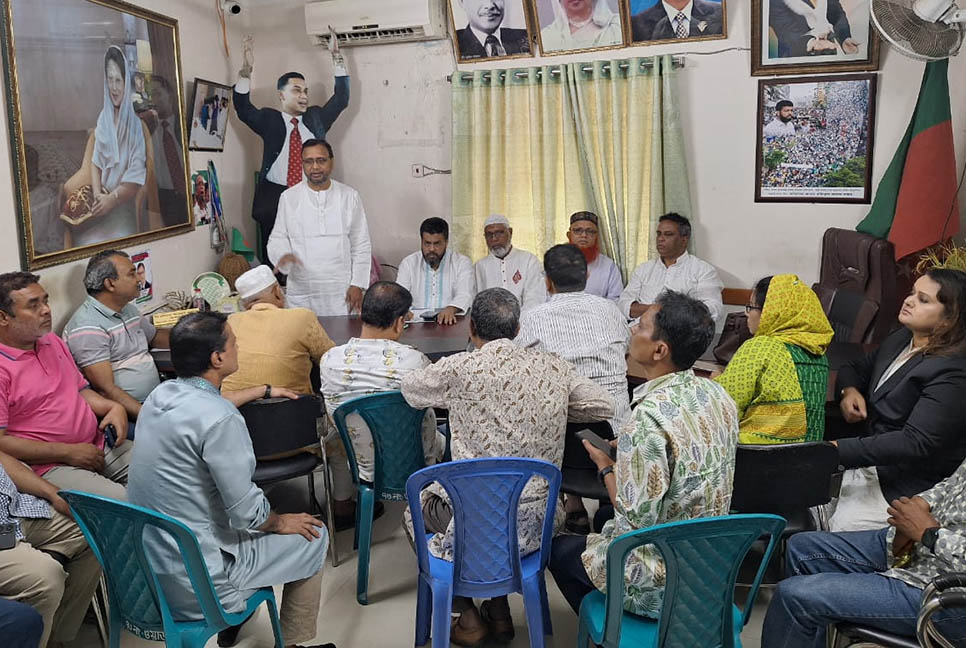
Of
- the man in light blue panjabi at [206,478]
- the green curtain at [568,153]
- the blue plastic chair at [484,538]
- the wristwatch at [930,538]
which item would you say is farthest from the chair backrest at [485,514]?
the green curtain at [568,153]

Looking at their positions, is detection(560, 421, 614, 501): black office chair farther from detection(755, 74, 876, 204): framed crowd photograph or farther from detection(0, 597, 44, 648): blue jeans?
detection(755, 74, 876, 204): framed crowd photograph

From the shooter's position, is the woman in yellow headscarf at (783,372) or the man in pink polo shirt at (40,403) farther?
the man in pink polo shirt at (40,403)

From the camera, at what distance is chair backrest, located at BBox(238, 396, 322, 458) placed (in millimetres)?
2807

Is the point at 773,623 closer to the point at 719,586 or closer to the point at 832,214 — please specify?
the point at 719,586

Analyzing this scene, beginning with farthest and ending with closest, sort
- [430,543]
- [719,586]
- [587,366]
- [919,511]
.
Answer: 1. [587,366]
2. [430,543]
3. [919,511]
4. [719,586]

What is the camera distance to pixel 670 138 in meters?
4.82

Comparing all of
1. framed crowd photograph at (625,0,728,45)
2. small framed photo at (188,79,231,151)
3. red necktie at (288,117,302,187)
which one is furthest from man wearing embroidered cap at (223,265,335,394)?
framed crowd photograph at (625,0,728,45)

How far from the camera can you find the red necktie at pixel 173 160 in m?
4.52

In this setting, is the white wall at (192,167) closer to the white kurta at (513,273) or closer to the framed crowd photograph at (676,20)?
the white kurta at (513,273)

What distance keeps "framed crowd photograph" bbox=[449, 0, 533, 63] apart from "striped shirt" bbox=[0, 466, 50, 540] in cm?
374

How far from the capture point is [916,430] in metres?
2.43

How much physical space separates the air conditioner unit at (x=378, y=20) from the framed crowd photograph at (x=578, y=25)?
2.18ft

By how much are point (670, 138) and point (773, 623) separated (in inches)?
130

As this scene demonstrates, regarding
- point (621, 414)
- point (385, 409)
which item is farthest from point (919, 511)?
point (385, 409)
